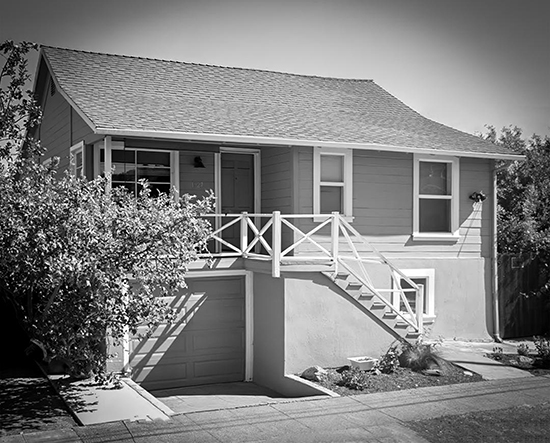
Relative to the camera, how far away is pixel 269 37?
21.7 meters

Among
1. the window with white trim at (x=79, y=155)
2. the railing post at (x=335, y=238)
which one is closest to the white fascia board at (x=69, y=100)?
the window with white trim at (x=79, y=155)

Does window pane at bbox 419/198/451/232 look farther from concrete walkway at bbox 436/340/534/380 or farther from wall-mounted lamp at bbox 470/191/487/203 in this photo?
concrete walkway at bbox 436/340/534/380

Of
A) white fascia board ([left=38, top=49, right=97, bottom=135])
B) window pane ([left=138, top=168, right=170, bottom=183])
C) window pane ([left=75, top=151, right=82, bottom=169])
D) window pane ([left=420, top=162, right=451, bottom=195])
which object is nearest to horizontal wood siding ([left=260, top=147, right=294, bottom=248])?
window pane ([left=138, top=168, right=170, bottom=183])

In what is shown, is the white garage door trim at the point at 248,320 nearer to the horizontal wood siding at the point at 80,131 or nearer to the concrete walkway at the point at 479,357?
the horizontal wood siding at the point at 80,131

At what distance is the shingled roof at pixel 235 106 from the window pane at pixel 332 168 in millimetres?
498

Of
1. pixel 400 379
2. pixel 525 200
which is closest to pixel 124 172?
pixel 400 379

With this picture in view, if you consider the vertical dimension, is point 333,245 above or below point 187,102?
below

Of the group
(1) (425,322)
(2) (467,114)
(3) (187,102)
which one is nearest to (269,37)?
A: (3) (187,102)

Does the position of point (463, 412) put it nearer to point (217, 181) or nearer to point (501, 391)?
point (501, 391)

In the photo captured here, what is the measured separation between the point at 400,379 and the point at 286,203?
4459mm

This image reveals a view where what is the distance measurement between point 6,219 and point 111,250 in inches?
58.3

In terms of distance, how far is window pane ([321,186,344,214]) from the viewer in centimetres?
1478

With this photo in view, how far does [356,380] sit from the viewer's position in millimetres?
11523

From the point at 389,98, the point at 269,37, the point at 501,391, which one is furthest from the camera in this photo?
the point at 269,37
